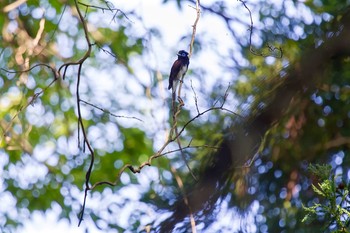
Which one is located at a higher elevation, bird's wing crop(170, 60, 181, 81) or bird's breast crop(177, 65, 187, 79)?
bird's wing crop(170, 60, 181, 81)

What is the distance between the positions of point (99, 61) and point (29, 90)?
2.18 ft

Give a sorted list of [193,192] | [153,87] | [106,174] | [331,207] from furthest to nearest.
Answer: [106,174] → [153,87] → [193,192] → [331,207]

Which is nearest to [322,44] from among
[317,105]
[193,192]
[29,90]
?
[317,105]

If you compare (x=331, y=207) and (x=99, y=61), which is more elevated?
(x=99, y=61)

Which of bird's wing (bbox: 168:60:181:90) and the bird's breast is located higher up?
bird's wing (bbox: 168:60:181:90)

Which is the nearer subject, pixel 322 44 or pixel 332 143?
pixel 322 44

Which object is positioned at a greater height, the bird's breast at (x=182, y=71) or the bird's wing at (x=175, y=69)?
the bird's wing at (x=175, y=69)

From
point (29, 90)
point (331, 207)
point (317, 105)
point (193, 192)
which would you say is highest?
point (29, 90)

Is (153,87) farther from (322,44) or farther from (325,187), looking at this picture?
(325,187)

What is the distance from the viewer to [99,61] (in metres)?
4.91

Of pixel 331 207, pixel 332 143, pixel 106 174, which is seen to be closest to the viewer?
pixel 331 207

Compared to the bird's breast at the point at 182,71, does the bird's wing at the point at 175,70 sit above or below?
above

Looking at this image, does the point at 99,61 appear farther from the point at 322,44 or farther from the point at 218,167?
the point at 218,167

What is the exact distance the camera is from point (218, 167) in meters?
2.62
